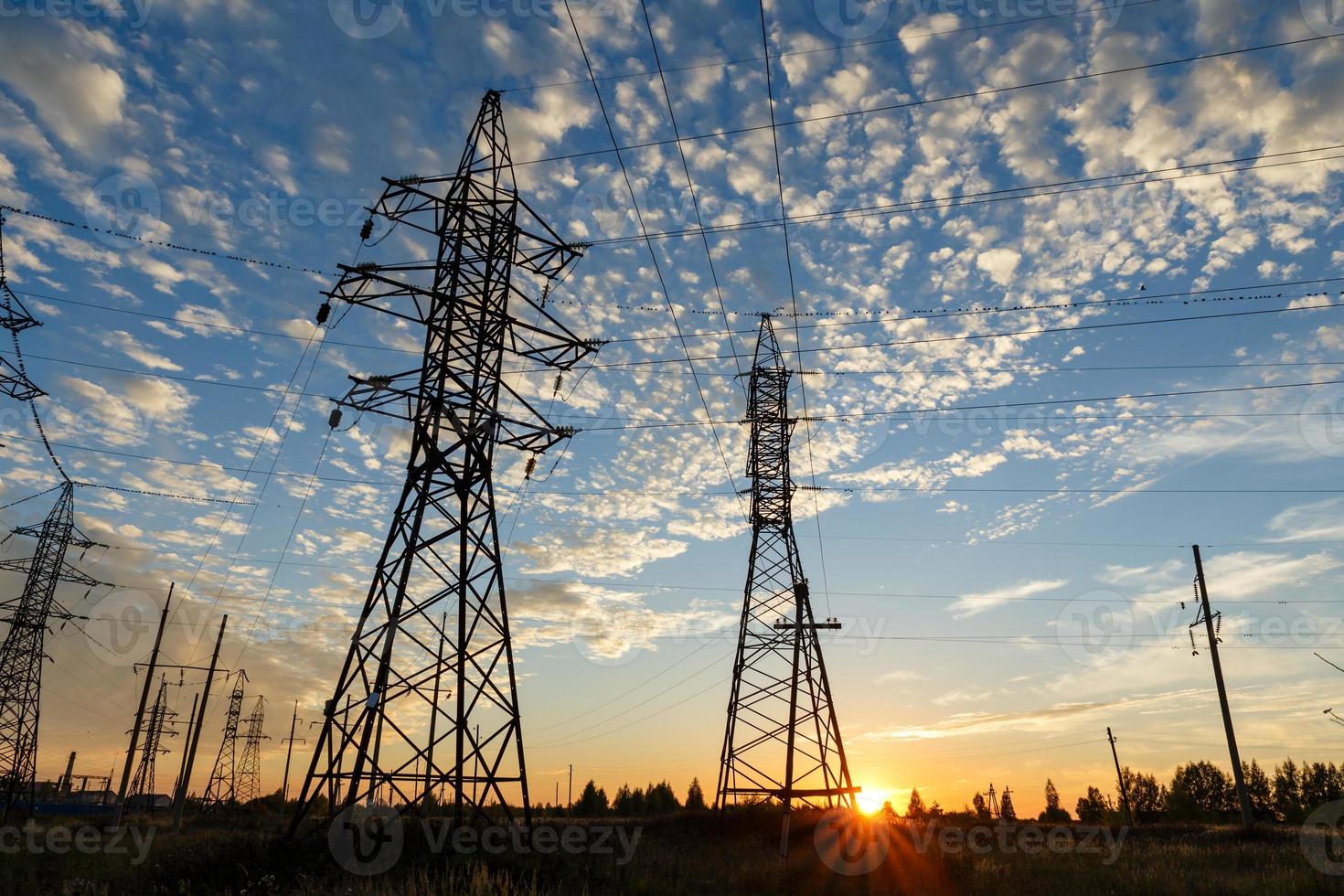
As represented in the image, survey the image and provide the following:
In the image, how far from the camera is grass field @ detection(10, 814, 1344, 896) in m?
15.3

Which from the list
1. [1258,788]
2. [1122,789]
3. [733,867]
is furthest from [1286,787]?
[733,867]

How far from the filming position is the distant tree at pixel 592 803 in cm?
6538

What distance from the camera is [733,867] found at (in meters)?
23.7

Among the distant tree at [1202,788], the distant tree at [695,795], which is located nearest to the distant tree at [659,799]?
the distant tree at [695,795]

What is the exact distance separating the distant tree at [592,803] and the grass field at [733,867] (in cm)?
3751

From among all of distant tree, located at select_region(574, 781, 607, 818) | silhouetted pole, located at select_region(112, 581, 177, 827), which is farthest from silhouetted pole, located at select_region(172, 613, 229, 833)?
distant tree, located at select_region(574, 781, 607, 818)

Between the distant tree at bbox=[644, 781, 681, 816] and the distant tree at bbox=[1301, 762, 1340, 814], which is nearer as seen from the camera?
the distant tree at bbox=[644, 781, 681, 816]

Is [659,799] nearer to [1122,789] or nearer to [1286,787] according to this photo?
[1122,789]

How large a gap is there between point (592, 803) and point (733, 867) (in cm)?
4897

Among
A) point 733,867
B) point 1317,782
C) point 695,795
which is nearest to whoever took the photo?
point 733,867

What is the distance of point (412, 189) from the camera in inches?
788

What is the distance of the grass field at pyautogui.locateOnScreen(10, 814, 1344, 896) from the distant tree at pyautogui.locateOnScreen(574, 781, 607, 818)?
123 ft

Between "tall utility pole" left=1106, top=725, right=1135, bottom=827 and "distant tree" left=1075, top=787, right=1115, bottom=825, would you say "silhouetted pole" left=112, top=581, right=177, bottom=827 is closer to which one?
"tall utility pole" left=1106, top=725, right=1135, bottom=827

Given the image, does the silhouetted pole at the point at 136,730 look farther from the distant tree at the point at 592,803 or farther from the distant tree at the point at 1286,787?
the distant tree at the point at 1286,787
